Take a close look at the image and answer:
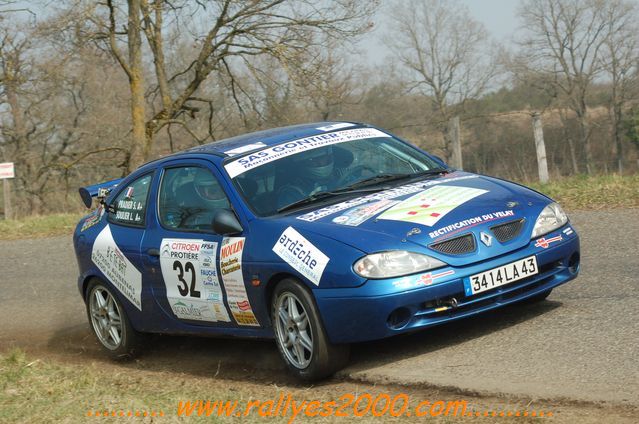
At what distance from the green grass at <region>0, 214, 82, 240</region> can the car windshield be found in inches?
400

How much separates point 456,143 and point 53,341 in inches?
327

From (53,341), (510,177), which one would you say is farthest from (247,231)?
(510,177)

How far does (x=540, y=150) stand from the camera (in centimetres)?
1451

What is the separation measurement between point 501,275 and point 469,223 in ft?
1.23

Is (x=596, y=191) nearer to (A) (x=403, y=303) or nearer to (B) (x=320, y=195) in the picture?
(B) (x=320, y=195)

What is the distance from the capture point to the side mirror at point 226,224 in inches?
231

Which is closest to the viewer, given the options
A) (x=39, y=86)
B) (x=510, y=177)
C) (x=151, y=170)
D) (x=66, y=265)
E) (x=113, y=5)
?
(x=151, y=170)

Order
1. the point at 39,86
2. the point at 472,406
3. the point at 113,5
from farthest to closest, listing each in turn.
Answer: the point at 39,86 < the point at 113,5 < the point at 472,406

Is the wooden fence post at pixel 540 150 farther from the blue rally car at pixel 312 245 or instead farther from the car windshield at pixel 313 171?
the car windshield at pixel 313 171

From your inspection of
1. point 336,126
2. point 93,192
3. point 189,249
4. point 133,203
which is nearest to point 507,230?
point 336,126

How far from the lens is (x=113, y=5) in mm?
21875

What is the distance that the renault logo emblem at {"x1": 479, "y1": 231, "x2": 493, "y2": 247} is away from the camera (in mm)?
5484

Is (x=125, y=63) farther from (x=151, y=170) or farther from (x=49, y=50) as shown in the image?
(x=151, y=170)

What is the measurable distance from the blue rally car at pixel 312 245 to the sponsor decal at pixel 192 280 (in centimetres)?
1
